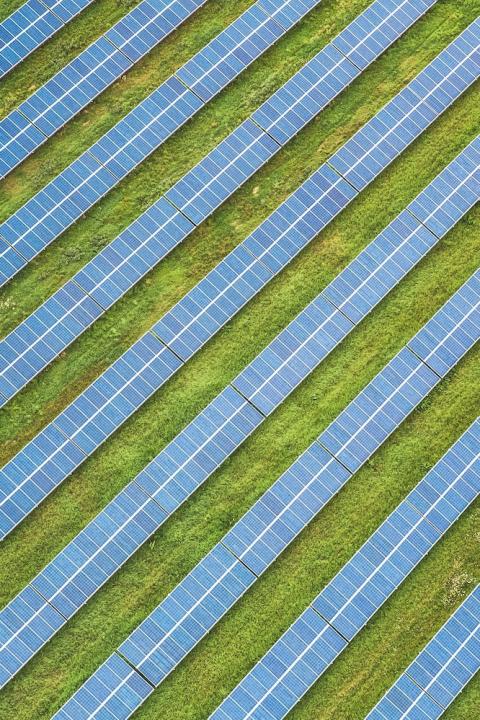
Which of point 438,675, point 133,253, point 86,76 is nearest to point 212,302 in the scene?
point 133,253

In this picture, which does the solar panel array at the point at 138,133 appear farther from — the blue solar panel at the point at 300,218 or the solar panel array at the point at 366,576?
the solar panel array at the point at 366,576

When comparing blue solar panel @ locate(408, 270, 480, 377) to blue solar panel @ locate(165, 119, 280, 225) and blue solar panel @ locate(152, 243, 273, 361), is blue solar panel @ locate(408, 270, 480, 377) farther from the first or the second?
blue solar panel @ locate(165, 119, 280, 225)

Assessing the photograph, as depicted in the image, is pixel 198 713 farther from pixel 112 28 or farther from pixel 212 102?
pixel 112 28

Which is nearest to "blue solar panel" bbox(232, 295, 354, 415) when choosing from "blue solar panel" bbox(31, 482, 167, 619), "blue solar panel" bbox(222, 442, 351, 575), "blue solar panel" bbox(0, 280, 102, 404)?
"blue solar panel" bbox(222, 442, 351, 575)

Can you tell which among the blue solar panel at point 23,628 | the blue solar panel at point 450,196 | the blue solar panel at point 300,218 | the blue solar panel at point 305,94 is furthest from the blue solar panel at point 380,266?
the blue solar panel at point 23,628

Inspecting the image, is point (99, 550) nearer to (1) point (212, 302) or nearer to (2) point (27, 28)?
(1) point (212, 302)
